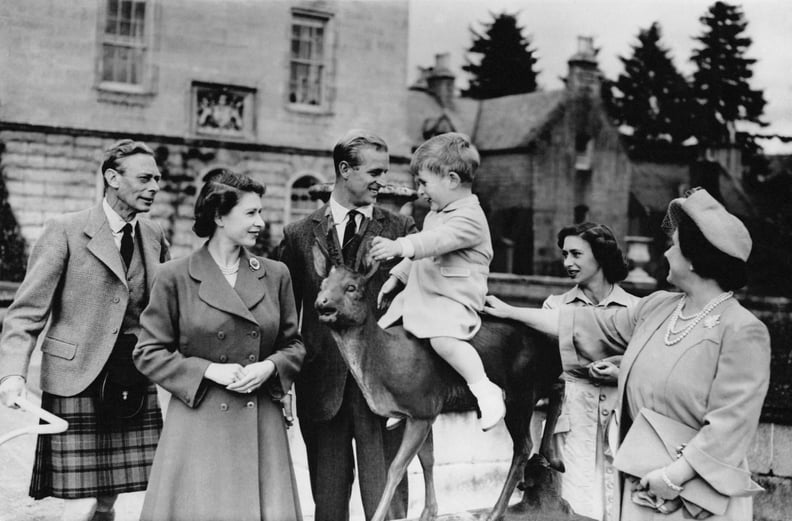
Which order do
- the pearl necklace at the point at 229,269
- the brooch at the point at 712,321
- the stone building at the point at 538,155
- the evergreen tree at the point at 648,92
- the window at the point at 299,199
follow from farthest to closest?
the evergreen tree at the point at 648,92, the stone building at the point at 538,155, the window at the point at 299,199, the pearl necklace at the point at 229,269, the brooch at the point at 712,321

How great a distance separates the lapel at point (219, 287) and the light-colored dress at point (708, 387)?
1.54m

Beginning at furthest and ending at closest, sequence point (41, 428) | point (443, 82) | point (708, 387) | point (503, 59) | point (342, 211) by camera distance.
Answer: point (503, 59), point (443, 82), point (342, 211), point (41, 428), point (708, 387)

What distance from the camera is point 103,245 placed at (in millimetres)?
4398

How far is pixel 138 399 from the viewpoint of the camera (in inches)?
177

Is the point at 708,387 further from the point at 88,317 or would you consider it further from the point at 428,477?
the point at 88,317

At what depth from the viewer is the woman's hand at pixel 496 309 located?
3924 millimetres

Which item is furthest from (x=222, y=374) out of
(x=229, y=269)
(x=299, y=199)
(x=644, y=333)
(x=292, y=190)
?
(x=299, y=199)

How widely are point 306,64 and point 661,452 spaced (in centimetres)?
1761

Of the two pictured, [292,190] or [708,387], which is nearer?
[708,387]

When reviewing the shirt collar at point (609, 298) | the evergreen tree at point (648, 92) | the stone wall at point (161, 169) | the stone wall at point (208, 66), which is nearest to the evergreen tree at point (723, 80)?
the evergreen tree at point (648, 92)

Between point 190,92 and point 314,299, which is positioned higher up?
point 190,92

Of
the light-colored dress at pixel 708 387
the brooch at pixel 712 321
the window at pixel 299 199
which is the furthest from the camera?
the window at pixel 299 199

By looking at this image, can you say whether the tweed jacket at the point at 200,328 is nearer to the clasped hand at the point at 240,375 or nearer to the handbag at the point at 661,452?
the clasped hand at the point at 240,375

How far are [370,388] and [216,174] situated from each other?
3.72 ft
